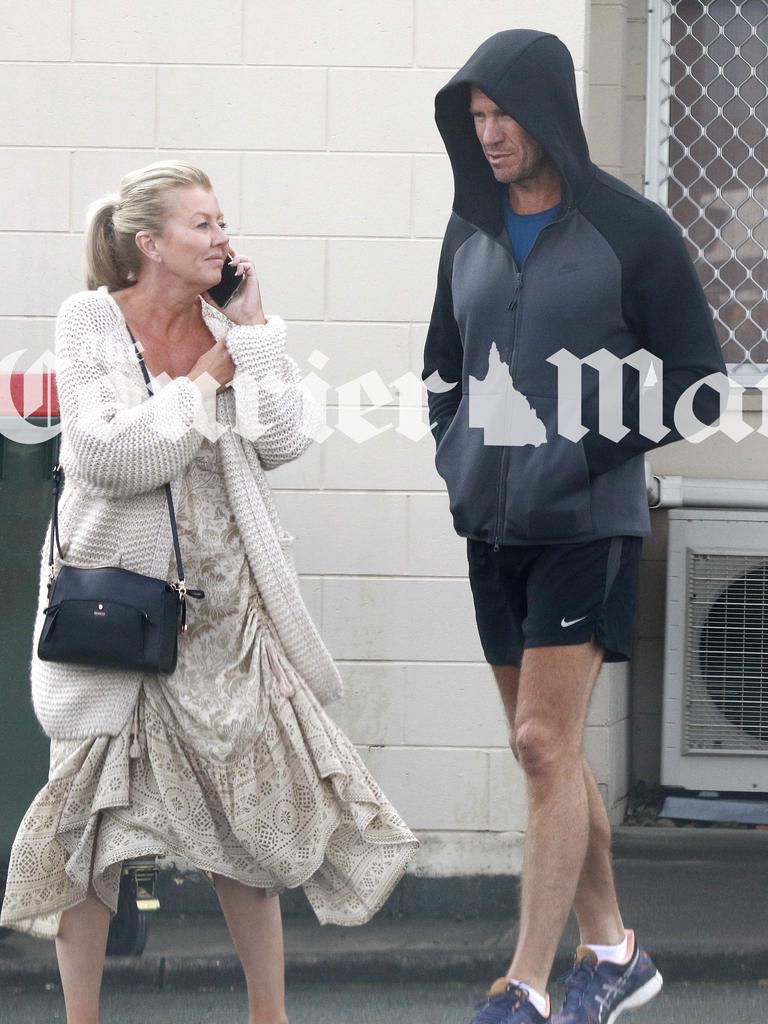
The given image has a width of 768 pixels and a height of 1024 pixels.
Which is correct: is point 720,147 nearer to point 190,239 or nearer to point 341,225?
point 341,225

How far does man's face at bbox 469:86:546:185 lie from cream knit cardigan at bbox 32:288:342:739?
0.60 metres

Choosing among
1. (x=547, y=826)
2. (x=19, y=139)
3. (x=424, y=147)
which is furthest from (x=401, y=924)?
A: (x=19, y=139)

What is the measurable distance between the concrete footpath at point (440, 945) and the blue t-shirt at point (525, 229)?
79.7 inches

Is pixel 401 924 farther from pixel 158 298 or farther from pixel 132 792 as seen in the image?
pixel 158 298

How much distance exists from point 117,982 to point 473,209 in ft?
7.54

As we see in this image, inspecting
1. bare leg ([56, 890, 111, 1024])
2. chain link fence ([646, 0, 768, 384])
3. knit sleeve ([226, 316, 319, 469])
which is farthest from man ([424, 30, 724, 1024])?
chain link fence ([646, 0, 768, 384])

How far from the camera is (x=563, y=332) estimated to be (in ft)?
10.9

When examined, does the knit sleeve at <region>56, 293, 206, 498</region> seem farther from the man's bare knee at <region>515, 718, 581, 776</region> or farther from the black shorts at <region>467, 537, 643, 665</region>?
the man's bare knee at <region>515, 718, 581, 776</region>

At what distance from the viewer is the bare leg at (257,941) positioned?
11.3ft

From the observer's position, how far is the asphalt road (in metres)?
4.11

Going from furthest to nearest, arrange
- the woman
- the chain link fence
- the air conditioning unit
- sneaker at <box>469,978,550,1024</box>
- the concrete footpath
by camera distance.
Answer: the chain link fence
the air conditioning unit
the concrete footpath
the woman
sneaker at <box>469,978,550,1024</box>

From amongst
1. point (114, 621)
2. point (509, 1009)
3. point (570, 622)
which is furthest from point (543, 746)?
point (114, 621)

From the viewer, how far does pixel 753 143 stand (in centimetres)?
580

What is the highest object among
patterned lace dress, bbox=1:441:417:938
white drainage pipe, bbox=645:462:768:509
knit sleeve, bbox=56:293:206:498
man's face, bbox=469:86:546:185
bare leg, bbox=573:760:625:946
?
man's face, bbox=469:86:546:185
